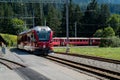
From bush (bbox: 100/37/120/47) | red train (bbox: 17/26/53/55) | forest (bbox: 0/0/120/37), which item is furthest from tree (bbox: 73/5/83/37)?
red train (bbox: 17/26/53/55)

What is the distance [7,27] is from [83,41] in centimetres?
3695

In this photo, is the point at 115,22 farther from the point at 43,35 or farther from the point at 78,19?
the point at 43,35

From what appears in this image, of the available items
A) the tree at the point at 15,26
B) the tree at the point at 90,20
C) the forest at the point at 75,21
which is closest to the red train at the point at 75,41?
the forest at the point at 75,21

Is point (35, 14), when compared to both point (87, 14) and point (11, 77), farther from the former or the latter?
point (11, 77)

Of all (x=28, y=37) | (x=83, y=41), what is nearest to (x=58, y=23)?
(x=83, y=41)

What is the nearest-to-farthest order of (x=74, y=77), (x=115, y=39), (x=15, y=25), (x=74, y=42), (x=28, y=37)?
1. (x=74, y=77)
2. (x=28, y=37)
3. (x=115, y=39)
4. (x=74, y=42)
5. (x=15, y=25)

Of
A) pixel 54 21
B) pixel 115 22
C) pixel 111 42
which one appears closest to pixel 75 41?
pixel 111 42

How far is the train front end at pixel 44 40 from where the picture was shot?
38438 millimetres

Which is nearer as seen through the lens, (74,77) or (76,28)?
(74,77)

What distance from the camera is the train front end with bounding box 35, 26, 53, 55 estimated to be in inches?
1513

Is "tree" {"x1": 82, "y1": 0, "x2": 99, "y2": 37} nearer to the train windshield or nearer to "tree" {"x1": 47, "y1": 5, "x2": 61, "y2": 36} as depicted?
"tree" {"x1": 47, "y1": 5, "x2": 61, "y2": 36}

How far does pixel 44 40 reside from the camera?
38.9 meters

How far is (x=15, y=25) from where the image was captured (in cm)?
11856

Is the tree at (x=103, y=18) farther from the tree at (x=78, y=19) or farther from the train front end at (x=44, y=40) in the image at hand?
the train front end at (x=44, y=40)
